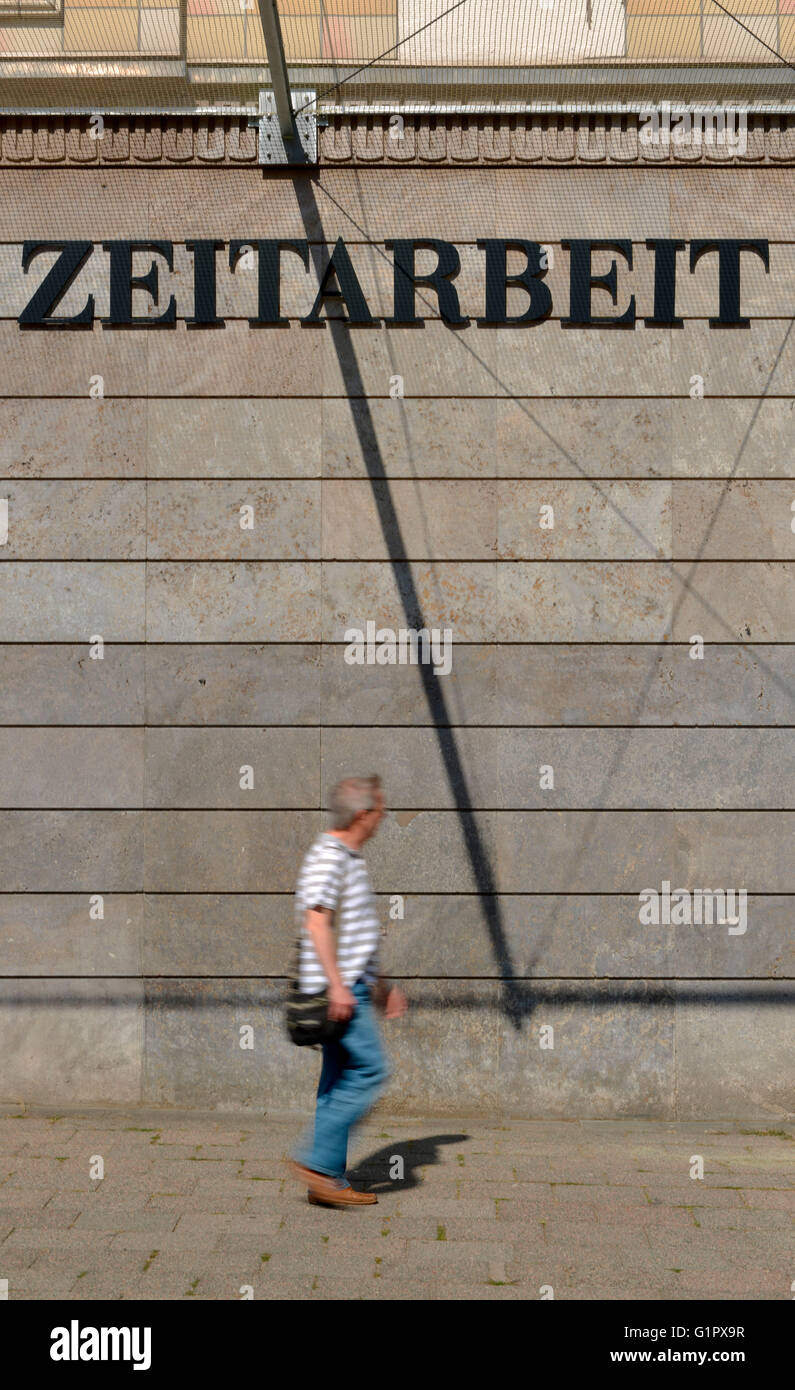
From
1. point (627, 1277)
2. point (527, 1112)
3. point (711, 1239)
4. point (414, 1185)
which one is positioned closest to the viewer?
point (627, 1277)

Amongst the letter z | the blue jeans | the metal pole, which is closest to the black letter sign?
the metal pole

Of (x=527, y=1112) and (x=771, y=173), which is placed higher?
(x=771, y=173)

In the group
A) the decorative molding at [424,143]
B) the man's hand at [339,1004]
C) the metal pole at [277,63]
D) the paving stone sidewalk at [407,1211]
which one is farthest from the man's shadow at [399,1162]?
the metal pole at [277,63]

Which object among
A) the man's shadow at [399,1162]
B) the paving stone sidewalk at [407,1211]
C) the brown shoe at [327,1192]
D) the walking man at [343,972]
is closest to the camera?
the paving stone sidewalk at [407,1211]

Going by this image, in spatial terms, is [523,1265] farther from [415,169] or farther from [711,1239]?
[415,169]

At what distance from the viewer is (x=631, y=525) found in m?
6.92

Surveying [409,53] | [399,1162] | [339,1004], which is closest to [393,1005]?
[339,1004]

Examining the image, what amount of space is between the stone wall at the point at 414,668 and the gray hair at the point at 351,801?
1781mm

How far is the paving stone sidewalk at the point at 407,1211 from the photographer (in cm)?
452

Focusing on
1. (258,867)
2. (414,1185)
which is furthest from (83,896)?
(414,1185)

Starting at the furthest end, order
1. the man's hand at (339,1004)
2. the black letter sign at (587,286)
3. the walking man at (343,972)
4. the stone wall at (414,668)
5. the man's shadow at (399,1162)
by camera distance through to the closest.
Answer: the black letter sign at (587,286)
the stone wall at (414,668)
the man's shadow at (399,1162)
the walking man at (343,972)
the man's hand at (339,1004)

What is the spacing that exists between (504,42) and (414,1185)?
6602 mm

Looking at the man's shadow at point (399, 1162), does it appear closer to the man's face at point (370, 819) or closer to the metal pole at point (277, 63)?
the man's face at point (370, 819)

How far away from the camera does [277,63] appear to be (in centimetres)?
643
